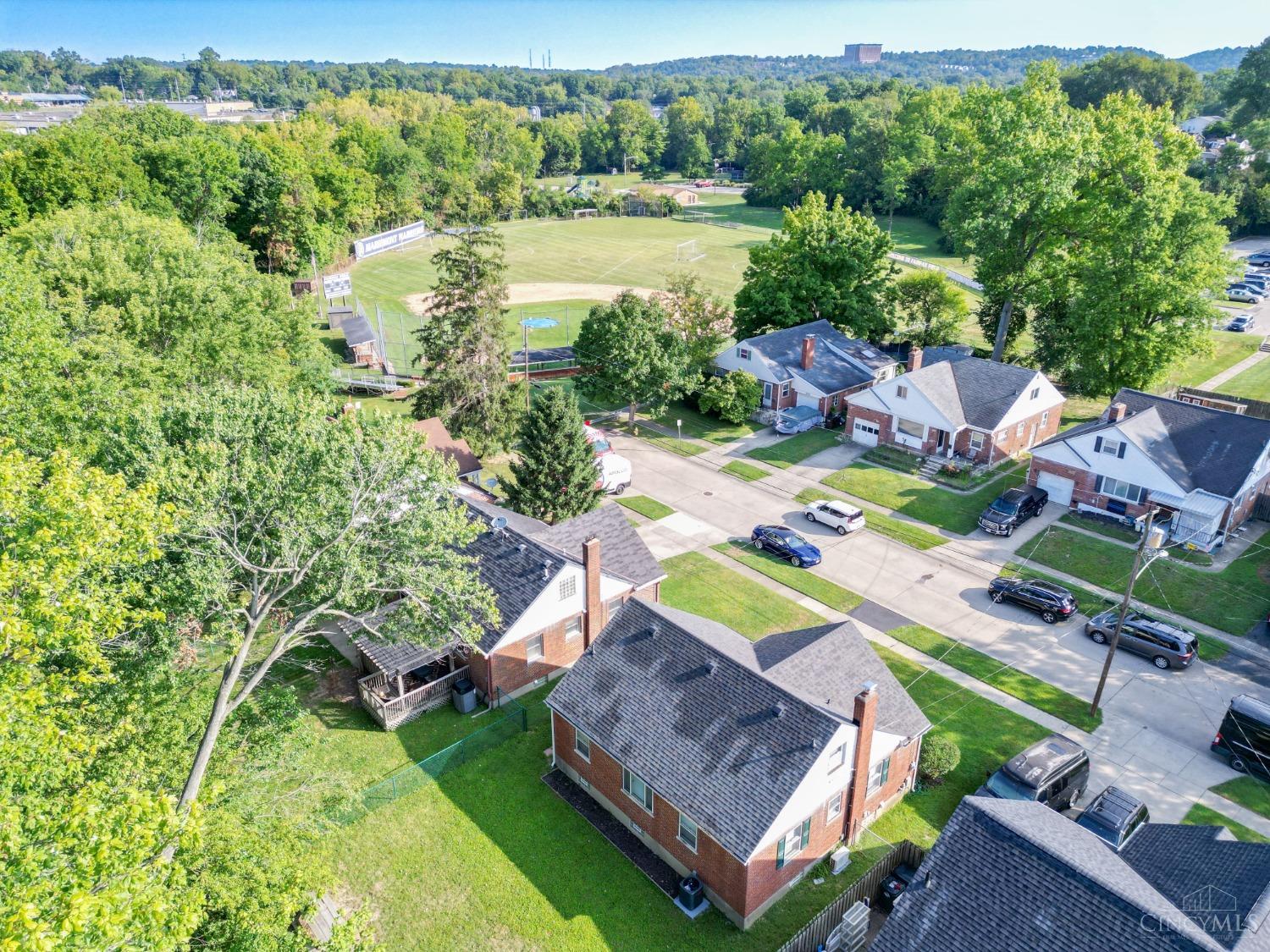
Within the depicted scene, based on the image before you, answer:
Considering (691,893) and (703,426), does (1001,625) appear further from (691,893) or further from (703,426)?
(703,426)

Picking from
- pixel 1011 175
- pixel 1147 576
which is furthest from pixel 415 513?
pixel 1011 175

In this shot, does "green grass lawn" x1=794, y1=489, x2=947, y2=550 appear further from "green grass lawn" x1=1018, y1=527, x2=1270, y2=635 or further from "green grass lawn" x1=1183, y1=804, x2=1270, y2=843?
"green grass lawn" x1=1183, y1=804, x2=1270, y2=843

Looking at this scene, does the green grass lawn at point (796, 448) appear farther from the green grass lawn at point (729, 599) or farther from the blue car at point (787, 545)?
the green grass lawn at point (729, 599)

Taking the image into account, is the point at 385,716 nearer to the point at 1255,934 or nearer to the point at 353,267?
the point at 1255,934

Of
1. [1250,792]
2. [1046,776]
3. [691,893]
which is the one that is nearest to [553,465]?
[691,893]

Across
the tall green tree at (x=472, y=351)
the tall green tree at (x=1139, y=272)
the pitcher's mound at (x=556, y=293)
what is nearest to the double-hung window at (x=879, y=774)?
the tall green tree at (x=472, y=351)

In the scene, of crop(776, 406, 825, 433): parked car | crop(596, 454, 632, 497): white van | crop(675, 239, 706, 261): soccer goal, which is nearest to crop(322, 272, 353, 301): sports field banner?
crop(596, 454, 632, 497): white van
